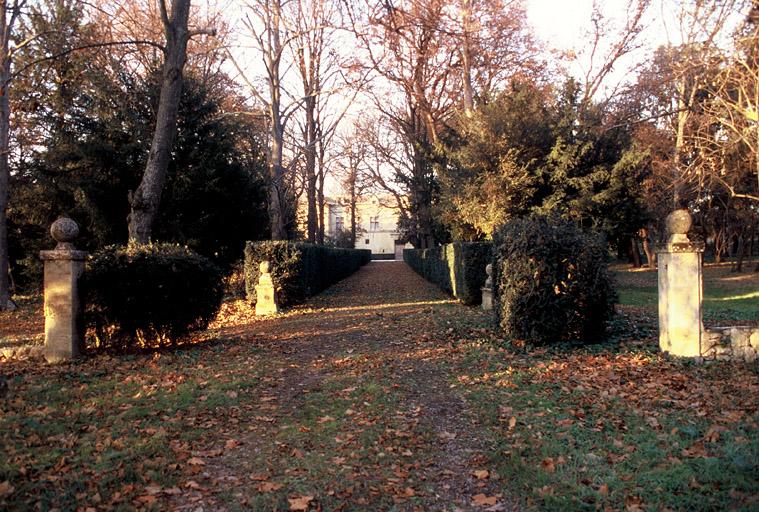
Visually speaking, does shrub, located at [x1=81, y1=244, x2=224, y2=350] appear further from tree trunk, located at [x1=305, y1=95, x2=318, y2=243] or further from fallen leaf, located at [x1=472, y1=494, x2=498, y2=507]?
tree trunk, located at [x1=305, y1=95, x2=318, y2=243]

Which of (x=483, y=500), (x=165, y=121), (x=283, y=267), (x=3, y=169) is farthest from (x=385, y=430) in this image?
(x=3, y=169)

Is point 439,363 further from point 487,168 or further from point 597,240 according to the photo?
point 487,168

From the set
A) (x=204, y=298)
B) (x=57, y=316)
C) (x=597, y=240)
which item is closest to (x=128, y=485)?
(x=57, y=316)

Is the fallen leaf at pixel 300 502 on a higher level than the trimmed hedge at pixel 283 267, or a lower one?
lower

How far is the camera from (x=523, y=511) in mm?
3369

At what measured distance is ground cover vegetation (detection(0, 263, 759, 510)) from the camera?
3.53 m

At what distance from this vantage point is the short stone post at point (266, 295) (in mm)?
13555

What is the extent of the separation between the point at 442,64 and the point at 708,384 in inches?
840

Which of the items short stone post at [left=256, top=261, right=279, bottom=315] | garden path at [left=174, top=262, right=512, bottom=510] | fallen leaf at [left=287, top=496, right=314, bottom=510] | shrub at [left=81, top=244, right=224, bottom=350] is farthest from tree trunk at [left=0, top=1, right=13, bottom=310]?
fallen leaf at [left=287, top=496, right=314, bottom=510]

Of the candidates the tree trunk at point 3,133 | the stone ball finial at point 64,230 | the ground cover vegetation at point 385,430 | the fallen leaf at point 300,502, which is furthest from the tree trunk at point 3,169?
the fallen leaf at point 300,502

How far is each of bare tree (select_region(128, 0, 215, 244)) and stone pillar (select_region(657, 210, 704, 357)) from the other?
341 inches

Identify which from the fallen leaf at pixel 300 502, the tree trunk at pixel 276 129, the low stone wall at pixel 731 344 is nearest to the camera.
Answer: the fallen leaf at pixel 300 502

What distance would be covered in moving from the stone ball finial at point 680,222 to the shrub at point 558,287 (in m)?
1.29

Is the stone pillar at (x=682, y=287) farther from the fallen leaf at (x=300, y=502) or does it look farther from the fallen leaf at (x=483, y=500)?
the fallen leaf at (x=300, y=502)
